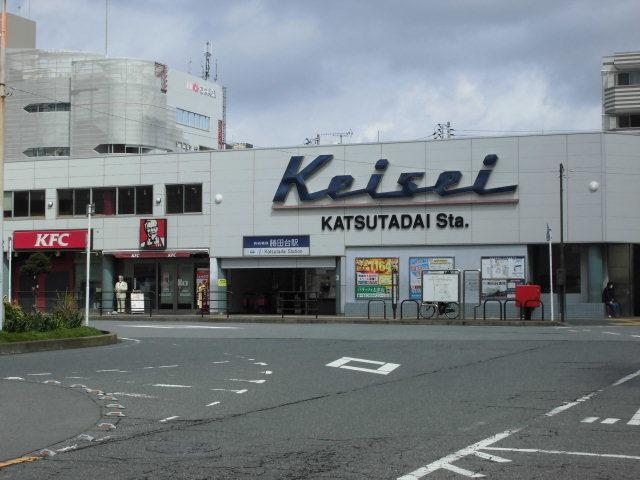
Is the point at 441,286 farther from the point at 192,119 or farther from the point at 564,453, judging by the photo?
the point at 192,119

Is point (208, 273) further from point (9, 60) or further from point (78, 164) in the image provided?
point (9, 60)

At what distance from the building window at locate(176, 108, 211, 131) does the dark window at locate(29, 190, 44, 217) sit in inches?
2291

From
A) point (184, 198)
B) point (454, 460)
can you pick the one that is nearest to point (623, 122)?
point (184, 198)

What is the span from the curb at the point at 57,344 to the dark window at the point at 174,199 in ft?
71.2

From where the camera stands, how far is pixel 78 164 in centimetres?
4666

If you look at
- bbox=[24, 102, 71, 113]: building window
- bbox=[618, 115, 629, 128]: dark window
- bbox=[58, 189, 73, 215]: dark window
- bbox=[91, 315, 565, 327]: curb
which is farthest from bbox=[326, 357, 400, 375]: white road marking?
bbox=[24, 102, 71, 113]: building window

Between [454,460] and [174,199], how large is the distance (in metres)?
38.5

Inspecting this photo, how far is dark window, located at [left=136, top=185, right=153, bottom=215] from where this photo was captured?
4541 cm

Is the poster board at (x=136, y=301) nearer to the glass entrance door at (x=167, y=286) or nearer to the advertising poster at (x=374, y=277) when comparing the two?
the glass entrance door at (x=167, y=286)

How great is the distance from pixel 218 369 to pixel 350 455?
8.19 m

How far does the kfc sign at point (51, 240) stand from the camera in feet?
151

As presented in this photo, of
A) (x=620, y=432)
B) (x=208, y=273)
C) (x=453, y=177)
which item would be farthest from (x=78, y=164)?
(x=620, y=432)

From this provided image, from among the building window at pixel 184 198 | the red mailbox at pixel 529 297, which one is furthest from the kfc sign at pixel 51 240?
the red mailbox at pixel 529 297

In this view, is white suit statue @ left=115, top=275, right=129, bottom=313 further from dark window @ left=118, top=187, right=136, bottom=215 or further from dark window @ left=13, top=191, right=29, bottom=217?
dark window @ left=13, top=191, right=29, bottom=217
